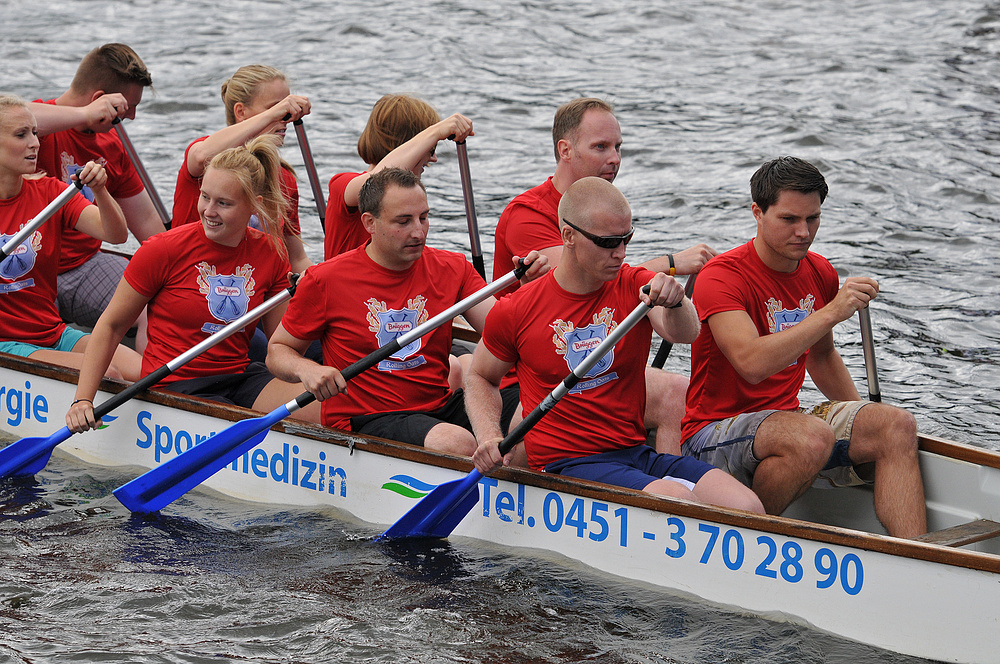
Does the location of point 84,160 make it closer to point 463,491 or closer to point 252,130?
point 252,130

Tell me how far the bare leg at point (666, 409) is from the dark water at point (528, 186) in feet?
2.71

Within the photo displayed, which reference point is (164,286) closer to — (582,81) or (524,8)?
(582,81)

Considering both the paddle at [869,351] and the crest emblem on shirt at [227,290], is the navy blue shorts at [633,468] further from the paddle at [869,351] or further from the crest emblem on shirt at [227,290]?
the crest emblem on shirt at [227,290]

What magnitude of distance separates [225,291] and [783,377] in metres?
2.53

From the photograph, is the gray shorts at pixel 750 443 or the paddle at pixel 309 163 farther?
the paddle at pixel 309 163

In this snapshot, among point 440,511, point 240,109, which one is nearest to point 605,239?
point 440,511

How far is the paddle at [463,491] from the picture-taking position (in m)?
4.13

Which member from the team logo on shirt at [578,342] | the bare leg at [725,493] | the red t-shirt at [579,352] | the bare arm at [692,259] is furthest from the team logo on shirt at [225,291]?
the bare leg at [725,493]

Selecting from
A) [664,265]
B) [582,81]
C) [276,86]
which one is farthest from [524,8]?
[664,265]

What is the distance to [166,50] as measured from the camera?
1878cm

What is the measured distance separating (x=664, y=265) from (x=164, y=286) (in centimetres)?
229

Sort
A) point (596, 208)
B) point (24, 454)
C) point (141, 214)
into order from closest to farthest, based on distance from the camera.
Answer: point (596, 208), point (24, 454), point (141, 214)

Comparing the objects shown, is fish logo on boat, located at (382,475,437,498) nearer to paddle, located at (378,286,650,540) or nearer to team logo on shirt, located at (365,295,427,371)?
paddle, located at (378,286,650,540)

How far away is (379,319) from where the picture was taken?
490 cm
